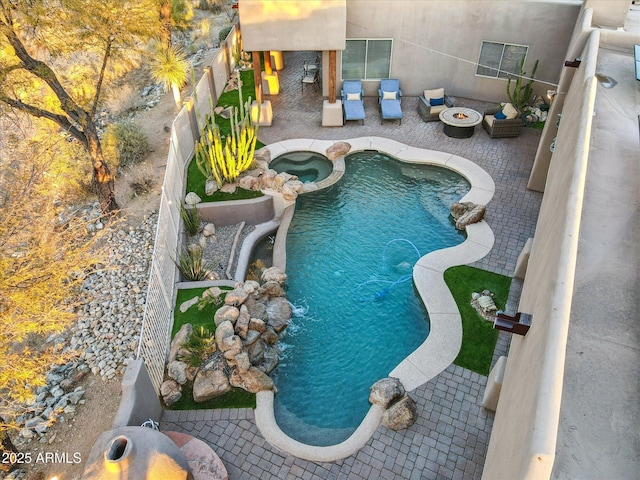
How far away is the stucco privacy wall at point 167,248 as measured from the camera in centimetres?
832

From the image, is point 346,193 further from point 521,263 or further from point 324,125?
point 521,263

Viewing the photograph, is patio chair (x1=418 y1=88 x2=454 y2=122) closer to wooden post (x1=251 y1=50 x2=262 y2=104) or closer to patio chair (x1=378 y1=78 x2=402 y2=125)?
patio chair (x1=378 y1=78 x2=402 y2=125)

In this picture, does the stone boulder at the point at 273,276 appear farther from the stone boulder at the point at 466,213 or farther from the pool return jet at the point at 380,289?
the stone boulder at the point at 466,213

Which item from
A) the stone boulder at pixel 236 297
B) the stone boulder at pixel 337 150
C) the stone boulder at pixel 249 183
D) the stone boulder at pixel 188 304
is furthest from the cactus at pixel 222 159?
the stone boulder at pixel 236 297

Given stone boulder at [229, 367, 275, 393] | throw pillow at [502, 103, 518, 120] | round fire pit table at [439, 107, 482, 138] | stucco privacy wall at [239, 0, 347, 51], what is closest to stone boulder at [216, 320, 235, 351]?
stone boulder at [229, 367, 275, 393]

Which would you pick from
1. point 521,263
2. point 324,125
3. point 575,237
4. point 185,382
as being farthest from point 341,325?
point 324,125

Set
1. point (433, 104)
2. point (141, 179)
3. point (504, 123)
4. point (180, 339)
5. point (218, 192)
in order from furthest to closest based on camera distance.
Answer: point (433, 104) < point (504, 123) < point (141, 179) < point (218, 192) < point (180, 339)

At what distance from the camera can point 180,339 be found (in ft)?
29.7

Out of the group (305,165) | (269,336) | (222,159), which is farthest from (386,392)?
(305,165)

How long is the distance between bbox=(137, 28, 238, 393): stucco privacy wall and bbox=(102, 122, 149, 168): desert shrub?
225 cm

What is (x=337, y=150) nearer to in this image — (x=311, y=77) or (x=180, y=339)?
(x=311, y=77)

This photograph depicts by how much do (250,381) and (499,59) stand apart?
15006mm

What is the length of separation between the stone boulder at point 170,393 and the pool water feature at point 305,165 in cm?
803

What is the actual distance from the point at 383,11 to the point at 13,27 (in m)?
12.0
